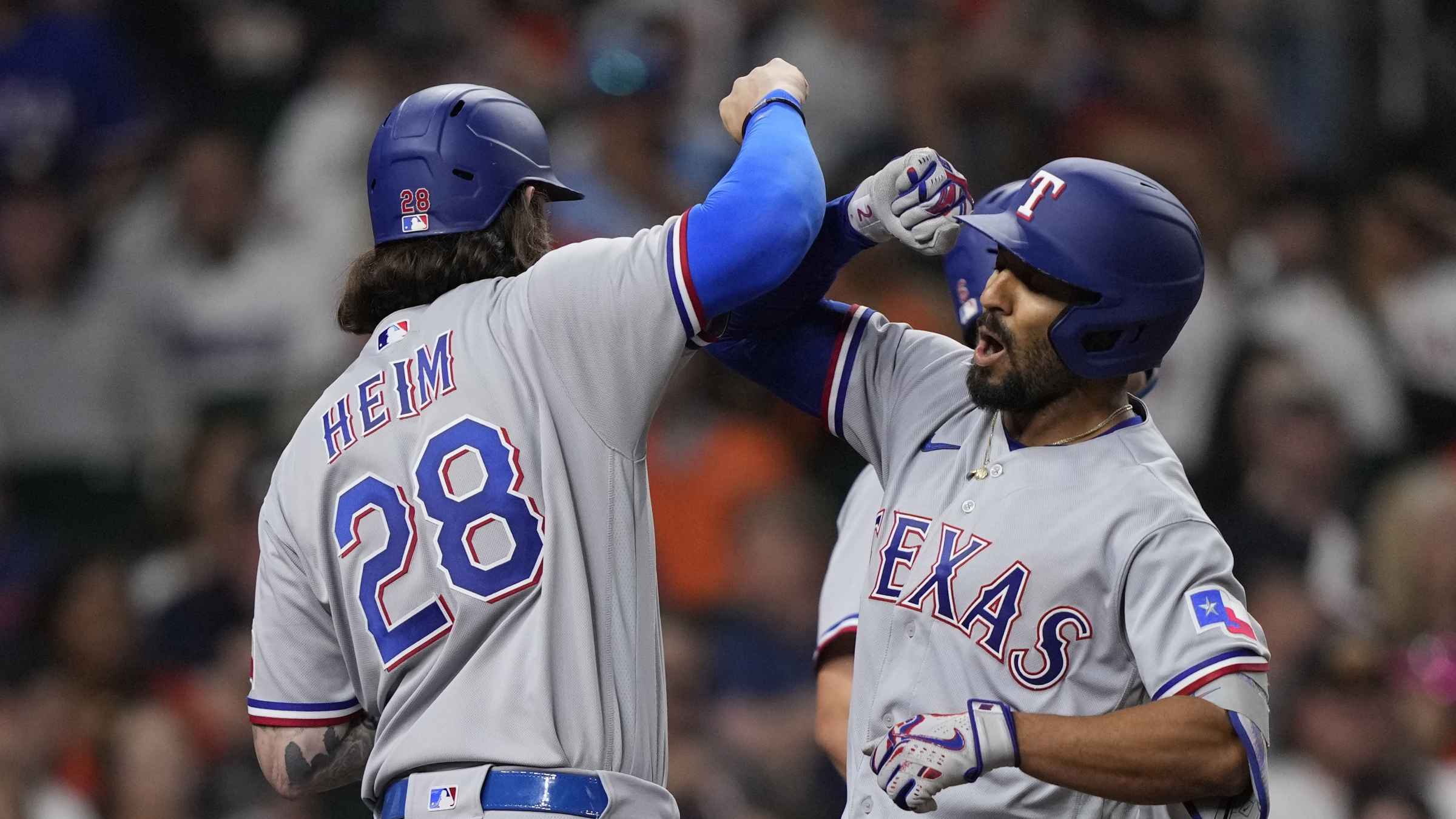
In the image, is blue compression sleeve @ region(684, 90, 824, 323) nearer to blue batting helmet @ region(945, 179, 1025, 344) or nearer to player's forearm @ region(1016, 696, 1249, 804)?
player's forearm @ region(1016, 696, 1249, 804)

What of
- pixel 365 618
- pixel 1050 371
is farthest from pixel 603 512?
pixel 1050 371

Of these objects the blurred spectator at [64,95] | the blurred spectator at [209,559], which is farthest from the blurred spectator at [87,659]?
the blurred spectator at [64,95]

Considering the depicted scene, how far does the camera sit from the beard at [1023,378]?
2.56m

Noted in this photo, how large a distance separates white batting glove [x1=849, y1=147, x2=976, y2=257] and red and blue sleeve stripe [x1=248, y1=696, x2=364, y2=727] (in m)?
1.28

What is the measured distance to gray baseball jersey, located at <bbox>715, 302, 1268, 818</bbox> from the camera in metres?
2.36

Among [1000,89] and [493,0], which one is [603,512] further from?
[493,0]

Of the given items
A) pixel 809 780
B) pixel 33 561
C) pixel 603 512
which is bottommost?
pixel 809 780

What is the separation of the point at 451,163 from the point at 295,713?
39.2 inches

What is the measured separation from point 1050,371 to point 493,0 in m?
5.39

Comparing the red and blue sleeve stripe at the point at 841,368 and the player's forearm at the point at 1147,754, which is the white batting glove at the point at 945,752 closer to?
the player's forearm at the point at 1147,754

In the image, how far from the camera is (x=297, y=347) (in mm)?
6902

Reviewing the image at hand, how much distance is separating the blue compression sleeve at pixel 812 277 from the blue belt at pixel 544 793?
816 millimetres

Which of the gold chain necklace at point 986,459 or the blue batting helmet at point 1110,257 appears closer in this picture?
the blue batting helmet at point 1110,257

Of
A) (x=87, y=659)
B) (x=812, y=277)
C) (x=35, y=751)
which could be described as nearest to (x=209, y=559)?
(x=87, y=659)
